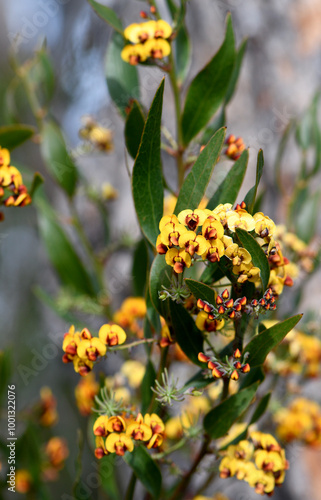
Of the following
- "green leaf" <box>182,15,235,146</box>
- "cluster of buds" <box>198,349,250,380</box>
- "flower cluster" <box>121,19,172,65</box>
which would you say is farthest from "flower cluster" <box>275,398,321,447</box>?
"flower cluster" <box>121,19,172,65</box>

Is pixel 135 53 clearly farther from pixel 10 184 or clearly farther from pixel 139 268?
pixel 139 268

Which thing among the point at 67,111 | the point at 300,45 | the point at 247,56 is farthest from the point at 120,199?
the point at 300,45

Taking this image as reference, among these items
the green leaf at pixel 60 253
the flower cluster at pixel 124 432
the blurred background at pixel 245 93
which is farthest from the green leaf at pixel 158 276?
the blurred background at pixel 245 93

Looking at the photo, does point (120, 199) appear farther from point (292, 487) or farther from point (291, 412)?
point (292, 487)

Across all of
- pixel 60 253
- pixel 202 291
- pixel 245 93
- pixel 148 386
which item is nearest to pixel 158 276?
pixel 202 291

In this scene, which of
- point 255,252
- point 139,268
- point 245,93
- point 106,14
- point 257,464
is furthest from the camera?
point 245,93

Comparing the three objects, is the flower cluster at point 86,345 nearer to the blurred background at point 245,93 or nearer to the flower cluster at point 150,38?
the flower cluster at point 150,38
